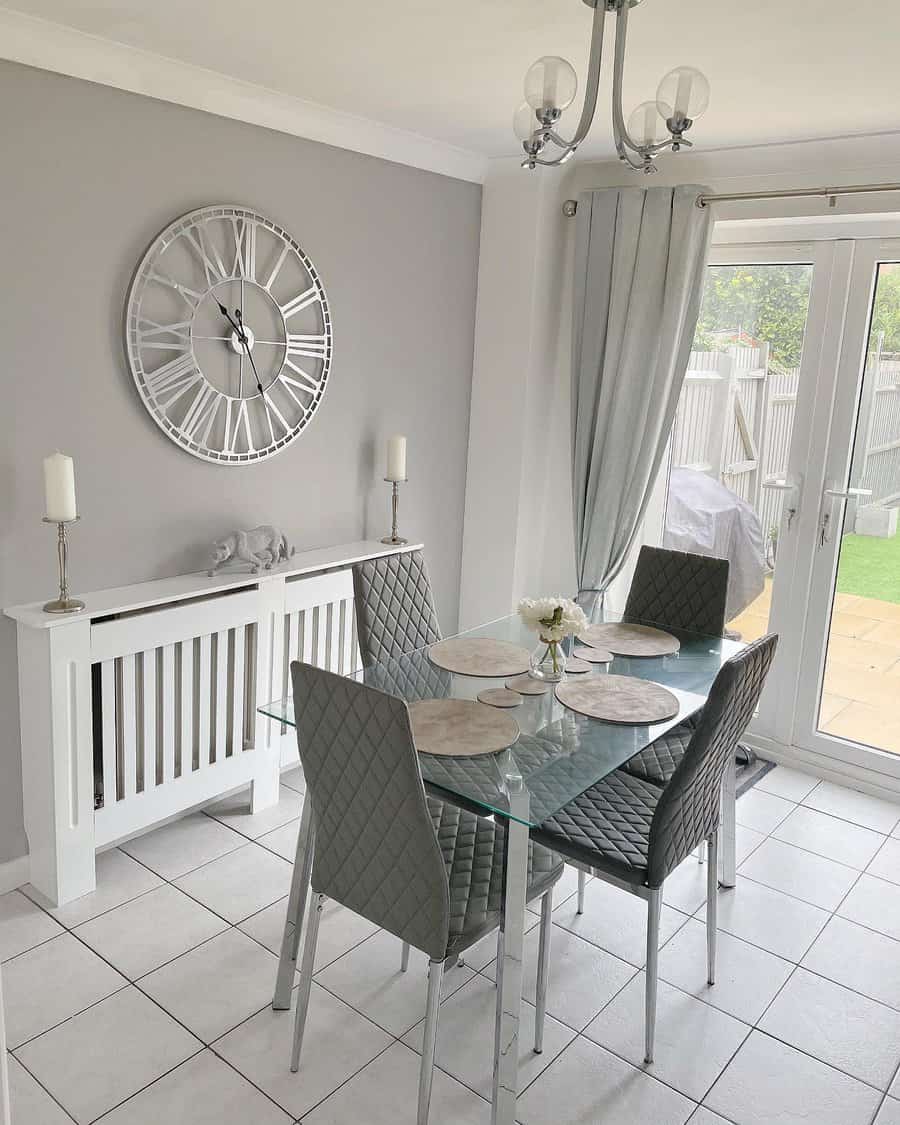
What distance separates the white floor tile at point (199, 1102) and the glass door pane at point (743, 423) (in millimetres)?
2691

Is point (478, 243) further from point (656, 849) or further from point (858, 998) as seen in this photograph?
point (858, 998)

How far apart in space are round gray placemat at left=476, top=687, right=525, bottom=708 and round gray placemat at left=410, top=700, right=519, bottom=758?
34 millimetres

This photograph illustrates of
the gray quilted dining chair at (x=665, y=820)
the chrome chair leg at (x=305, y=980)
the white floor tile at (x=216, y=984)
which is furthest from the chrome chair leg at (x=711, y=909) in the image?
the white floor tile at (x=216, y=984)

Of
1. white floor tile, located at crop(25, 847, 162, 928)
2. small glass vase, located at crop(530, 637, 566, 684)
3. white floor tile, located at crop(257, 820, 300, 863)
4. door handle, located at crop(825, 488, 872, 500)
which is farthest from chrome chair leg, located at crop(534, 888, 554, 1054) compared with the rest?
door handle, located at crop(825, 488, 872, 500)

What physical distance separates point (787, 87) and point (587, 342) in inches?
51.8

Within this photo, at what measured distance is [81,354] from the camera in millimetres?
2705

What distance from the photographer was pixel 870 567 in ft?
12.0

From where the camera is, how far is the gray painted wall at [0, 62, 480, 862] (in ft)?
8.43

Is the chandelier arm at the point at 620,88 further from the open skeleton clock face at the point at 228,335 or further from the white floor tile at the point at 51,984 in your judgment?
the white floor tile at the point at 51,984

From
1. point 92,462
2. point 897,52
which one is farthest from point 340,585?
point 897,52

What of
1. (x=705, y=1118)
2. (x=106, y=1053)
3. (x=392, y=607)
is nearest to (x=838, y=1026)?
(x=705, y=1118)

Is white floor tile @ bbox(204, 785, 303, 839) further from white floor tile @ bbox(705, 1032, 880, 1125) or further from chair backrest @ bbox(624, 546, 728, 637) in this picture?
white floor tile @ bbox(705, 1032, 880, 1125)

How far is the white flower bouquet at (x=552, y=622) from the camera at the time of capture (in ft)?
8.30

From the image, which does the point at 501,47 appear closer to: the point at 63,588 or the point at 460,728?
the point at 460,728
